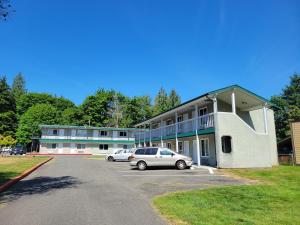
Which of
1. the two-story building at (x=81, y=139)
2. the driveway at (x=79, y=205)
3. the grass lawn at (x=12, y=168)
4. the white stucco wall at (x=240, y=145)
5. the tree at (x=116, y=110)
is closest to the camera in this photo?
the driveway at (x=79, y=205)

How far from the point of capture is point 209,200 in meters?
9.07

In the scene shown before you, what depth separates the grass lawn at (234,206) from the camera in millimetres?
6770

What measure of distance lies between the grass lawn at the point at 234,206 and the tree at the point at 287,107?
42533mm

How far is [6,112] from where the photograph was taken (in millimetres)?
71938

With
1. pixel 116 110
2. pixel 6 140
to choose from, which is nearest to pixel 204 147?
pixel 6 140

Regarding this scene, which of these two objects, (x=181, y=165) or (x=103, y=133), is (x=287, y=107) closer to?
(x=103, y=133)

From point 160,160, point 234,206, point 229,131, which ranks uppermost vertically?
point 229,131

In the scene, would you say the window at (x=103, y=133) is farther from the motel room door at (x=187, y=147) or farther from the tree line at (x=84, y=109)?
the motel room door at (x=187, y=147)

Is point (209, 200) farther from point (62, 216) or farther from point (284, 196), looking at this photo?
point (62, 216)

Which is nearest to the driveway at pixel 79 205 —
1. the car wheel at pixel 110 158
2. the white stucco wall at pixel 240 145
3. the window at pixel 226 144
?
the white stucco wall at pixel 240 145

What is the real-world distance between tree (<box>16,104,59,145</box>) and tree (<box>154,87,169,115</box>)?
29.1 m

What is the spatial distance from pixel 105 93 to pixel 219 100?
61058 mm

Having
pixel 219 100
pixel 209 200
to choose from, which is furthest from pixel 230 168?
pixel 209 200

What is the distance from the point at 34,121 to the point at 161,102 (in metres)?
37.1
